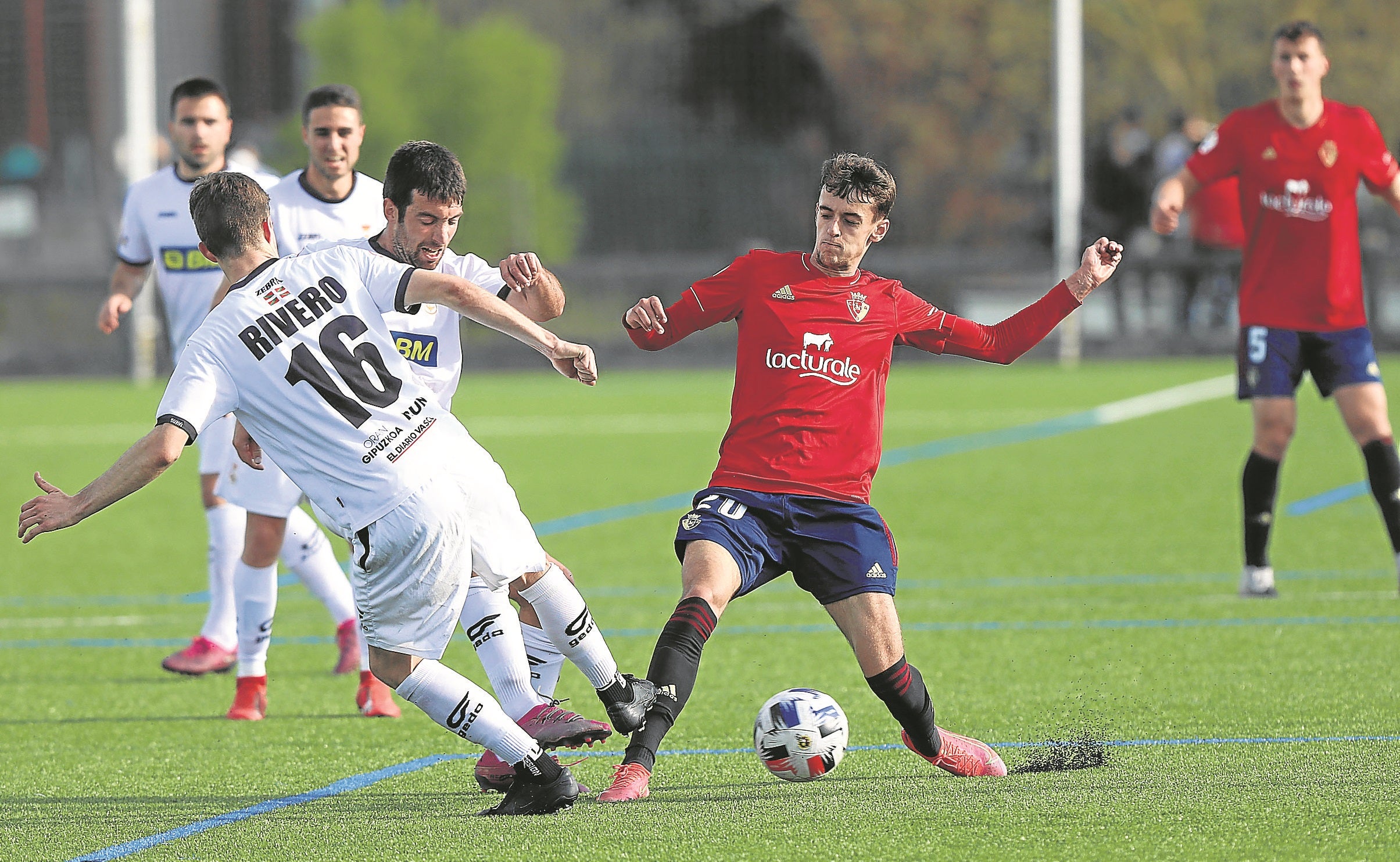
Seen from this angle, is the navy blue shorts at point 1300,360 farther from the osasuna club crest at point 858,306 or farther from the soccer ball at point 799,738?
the soccer ball at point 799,738

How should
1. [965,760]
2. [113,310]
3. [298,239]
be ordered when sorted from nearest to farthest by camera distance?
[965,760] < [298,239] < [113,310]

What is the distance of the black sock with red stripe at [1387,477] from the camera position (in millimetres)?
7945

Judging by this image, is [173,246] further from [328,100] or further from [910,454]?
[910,454]

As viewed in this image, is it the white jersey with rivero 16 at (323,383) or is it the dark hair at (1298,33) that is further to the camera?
the dark hair at (1298,33)

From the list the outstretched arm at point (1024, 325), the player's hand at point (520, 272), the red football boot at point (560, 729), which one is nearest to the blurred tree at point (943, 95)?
the outstretched arm at point (1024, 325)

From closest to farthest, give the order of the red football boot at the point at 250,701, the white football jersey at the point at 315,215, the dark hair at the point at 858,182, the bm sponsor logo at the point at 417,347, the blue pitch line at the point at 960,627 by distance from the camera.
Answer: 1. the dark hair at the point at 858,182
2. the bm sponsor logo at the point at 417,347
3. the red football boot at the point at 250,701
4. the white football jersey at the point at 315,215
5. the blue pitch line at the point at 960,627

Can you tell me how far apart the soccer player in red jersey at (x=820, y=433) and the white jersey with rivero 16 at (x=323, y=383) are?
824 mm

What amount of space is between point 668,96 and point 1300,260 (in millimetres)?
32510

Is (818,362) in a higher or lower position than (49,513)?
higher

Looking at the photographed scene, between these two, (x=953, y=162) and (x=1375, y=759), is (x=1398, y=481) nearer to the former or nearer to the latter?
(x=1375, y=759)

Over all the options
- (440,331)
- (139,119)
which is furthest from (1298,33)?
(139,119)

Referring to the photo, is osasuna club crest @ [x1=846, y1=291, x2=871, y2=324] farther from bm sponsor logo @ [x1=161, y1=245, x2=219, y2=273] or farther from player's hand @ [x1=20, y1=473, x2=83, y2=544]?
bm sponsor logo @ [x1=161, y1=245, x2=219, y2=273]

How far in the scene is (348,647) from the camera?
7230 millimetres

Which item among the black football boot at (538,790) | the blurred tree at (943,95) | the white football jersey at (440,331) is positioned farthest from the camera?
the blurred tree at (943,95)
